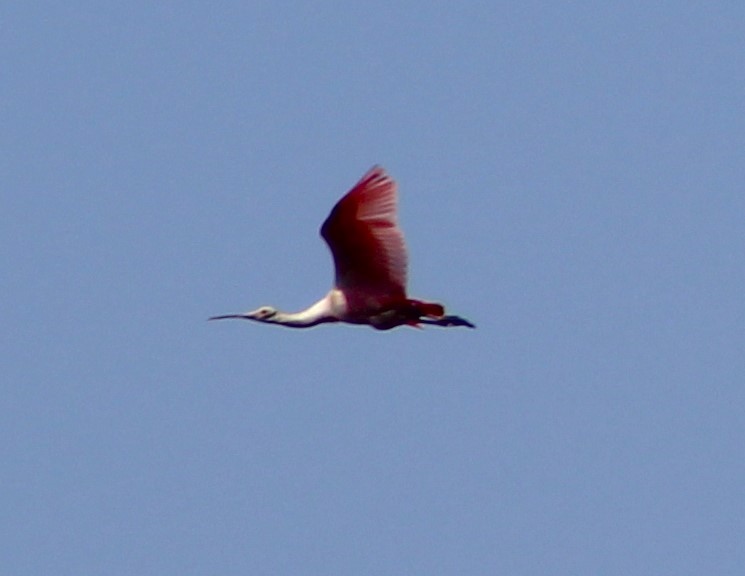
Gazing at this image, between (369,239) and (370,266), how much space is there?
13.5 inches

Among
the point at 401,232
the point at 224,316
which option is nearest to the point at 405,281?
the point at 401,232

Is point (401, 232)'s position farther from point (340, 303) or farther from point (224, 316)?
point (224, 316)

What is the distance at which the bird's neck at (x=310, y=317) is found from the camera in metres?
24.7

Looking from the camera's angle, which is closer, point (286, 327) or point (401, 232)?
point (401, 232)

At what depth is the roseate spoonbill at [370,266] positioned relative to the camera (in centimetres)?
2352

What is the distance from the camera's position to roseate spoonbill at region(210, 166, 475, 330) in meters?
23.5

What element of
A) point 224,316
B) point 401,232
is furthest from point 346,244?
point 224,316

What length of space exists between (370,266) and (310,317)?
47.6 inches

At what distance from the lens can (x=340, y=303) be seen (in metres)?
24.5

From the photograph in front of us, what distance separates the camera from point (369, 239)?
23750 millimetres

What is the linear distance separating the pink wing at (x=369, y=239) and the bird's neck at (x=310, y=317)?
388 mm

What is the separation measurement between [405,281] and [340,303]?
73 cm

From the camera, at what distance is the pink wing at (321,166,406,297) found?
2348 centimetres

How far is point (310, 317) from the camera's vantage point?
983 inches
